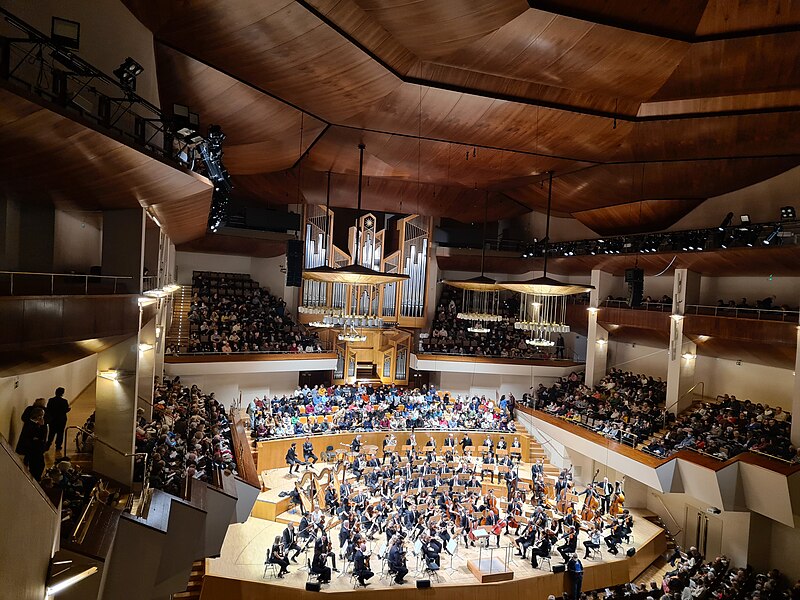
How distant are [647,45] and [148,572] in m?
8.67

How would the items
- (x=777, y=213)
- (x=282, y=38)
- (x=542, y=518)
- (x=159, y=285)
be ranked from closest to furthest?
(x=282, y=38)
(x=159, y=285)
(x=542, y=518)
(x=777, y=213)

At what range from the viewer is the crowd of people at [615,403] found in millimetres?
14148

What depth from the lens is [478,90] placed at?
8758mm

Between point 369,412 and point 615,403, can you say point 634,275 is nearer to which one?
point 615,403

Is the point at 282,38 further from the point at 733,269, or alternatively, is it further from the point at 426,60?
the point at 733,269

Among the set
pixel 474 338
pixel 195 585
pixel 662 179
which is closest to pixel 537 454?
pixel 474 338

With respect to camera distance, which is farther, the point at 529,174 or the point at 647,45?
the point at 529,174

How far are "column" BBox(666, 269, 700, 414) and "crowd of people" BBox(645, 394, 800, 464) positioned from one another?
25.2 inches

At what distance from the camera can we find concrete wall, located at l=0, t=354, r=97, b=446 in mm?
7039

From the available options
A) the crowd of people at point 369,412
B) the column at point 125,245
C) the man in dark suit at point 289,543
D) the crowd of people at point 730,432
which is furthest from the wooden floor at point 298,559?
the column at point 125,245

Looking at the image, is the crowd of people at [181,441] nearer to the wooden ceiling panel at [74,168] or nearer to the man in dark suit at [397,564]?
the man in dark suit at [397,564]

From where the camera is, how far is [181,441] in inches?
365

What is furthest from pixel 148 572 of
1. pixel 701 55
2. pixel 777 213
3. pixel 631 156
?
pixel 777 213

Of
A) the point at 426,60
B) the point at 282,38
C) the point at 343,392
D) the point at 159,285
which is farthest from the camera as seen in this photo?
the point at 343,392
